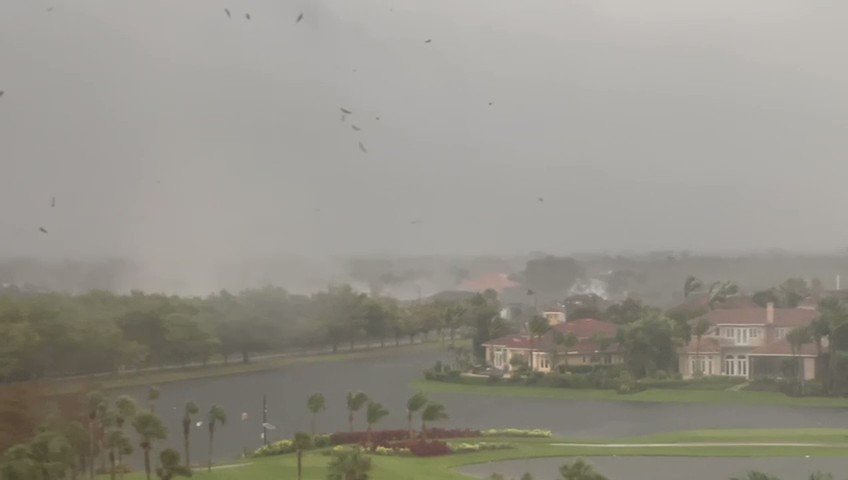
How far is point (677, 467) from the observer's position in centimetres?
1037

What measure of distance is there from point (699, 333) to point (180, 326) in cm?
699

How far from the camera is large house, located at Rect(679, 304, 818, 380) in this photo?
42.2 feet

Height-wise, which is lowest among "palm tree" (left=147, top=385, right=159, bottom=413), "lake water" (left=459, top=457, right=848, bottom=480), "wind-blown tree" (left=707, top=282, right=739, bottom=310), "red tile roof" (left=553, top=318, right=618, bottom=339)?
"lake water" (left=459, top=457, right=848, bottom=480)

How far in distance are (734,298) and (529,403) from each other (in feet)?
11.5

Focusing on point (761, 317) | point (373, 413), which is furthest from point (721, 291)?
point (373, 413)

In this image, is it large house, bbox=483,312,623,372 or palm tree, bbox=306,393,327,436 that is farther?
large house, bbox=483,312,623,372

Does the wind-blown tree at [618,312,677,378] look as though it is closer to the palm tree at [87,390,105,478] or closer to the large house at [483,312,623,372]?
the large house at [483,312,623,372]

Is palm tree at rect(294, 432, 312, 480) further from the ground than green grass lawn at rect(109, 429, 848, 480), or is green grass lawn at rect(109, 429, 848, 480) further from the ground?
palm tree at rect(294, 432, 312, 480)

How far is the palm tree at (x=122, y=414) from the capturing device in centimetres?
903

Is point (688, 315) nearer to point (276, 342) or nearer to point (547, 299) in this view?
point (547, 299)

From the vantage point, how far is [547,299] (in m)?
13.6

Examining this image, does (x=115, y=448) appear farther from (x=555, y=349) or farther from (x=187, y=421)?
(x=555, y=349)

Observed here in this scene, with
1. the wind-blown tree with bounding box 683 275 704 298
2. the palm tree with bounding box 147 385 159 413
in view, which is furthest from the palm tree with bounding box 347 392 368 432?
the wind-blown tree with bounding box 683 275 704 298

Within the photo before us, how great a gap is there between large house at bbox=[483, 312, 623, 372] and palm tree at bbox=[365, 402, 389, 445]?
223 centimetres
